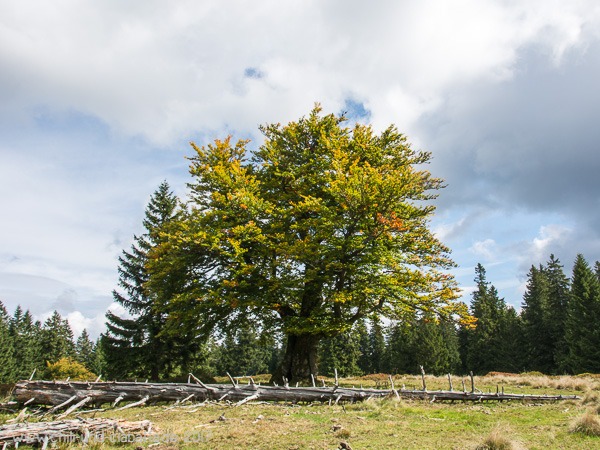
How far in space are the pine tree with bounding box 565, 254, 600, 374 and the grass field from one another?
42464 mm

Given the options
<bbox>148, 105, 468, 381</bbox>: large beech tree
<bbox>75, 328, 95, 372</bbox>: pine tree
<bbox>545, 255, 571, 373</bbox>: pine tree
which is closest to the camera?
<bbox>148, 105, 468, 381</bbox>: large beech tree

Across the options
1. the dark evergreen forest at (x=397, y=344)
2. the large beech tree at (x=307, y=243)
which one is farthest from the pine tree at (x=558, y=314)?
the large beech tree at (x=307, y=243)

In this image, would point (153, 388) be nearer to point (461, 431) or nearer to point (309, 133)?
point (461, 431)

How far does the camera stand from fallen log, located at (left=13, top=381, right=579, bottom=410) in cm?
1408

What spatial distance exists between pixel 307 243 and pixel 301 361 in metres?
7.13

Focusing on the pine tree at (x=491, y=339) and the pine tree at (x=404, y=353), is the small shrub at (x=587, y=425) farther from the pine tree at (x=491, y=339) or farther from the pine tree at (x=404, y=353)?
the pine tree at (x=404, y=353)

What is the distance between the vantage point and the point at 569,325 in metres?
50.2

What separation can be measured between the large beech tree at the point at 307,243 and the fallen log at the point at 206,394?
4.76m

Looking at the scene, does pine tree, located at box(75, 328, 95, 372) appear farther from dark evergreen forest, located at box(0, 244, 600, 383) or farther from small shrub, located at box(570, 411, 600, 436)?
small shrub, located at box(570, 411, 600, 436)

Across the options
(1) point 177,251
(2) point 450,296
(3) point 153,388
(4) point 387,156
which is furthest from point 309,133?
(3) point 153,388

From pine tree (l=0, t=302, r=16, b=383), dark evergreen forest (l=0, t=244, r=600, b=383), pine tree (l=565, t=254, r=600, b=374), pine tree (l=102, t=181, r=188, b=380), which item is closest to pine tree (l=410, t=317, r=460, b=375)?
dark evergreen forest (l=0, t=244, r=600, b=383)

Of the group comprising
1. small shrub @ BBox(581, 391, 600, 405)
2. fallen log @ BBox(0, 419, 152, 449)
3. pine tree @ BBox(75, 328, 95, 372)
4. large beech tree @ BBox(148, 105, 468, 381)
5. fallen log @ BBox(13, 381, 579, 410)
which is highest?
large beech tree @ BBox(148, 105, 468, 381)

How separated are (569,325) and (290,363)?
47.1 meters

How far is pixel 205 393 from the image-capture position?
48.8 ft
